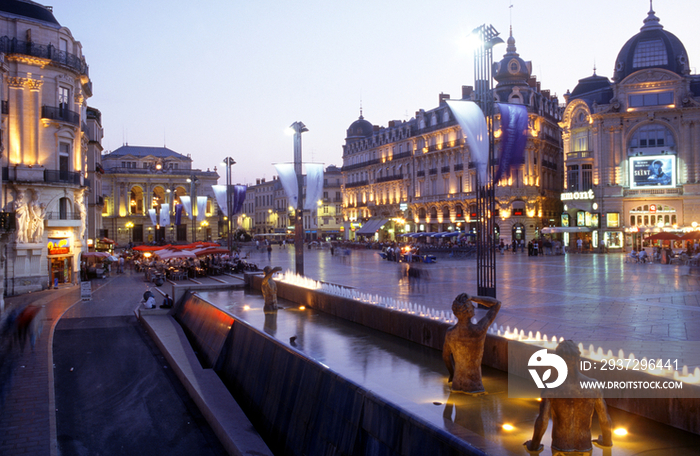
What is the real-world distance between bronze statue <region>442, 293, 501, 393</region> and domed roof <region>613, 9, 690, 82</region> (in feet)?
148

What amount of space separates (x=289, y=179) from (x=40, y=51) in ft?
49.4

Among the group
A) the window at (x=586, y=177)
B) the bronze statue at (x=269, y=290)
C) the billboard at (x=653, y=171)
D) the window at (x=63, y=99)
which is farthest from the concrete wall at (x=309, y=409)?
the window at (x=586, y=177)

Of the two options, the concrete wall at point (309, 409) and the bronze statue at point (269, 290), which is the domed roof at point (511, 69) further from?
the concrete wall at point (309, 409)

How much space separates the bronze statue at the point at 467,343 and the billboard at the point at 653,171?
43.5 m

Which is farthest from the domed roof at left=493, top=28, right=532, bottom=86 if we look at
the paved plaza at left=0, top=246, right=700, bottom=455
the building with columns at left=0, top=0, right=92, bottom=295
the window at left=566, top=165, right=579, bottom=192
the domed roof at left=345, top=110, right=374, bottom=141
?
the building with columns at left=0, top=0, right=92, bottom=295

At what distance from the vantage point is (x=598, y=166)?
153 feet

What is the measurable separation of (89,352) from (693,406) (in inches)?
558

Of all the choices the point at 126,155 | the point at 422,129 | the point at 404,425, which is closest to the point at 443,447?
the point at 404,425

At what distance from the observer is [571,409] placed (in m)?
5.21

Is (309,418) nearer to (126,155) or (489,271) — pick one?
(489,271)

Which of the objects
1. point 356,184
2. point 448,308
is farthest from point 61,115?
point 356,184

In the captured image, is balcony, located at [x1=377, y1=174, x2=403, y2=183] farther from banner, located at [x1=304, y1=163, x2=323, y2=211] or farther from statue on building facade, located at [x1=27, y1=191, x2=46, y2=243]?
statue on building facade, located at [x1=27, y1=191, x2=46, y2=243]

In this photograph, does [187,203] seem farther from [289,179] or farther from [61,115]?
[289,179]

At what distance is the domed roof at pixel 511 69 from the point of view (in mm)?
53281
